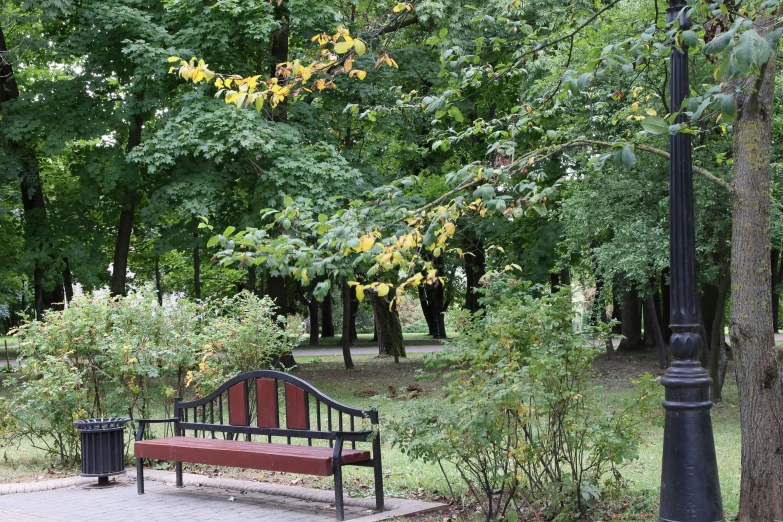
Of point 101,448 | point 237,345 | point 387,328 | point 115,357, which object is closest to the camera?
point 101,448

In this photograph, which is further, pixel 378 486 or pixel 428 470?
pixel 428 470

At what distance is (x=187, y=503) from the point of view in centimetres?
758

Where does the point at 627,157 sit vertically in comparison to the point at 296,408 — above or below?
above

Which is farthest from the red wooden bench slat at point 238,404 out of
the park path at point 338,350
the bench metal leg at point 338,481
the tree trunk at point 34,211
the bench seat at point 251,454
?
the park path at point 338,350

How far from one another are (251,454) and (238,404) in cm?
117

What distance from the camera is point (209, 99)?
58.5 ft

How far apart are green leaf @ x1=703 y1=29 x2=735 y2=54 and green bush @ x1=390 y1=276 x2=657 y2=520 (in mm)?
3058

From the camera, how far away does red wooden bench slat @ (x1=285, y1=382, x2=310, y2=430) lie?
7262mm

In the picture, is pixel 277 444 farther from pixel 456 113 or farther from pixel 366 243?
pixel 366 243

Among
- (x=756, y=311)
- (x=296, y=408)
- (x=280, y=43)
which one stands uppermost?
(x=280, y=43)

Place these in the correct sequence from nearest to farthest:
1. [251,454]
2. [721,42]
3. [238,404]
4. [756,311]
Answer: [721,42], [756,311], [251,454], [238,404]

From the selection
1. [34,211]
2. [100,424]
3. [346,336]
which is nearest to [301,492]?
[100,424]

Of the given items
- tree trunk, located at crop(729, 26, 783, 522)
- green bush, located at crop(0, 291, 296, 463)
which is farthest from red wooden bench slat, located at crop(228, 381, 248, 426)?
tree trunk, located at crop(729, 26, 783, 522)

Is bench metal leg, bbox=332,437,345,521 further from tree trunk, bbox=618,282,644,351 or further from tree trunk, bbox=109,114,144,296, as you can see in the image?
tree trunk, bbox=618,282,644,351
